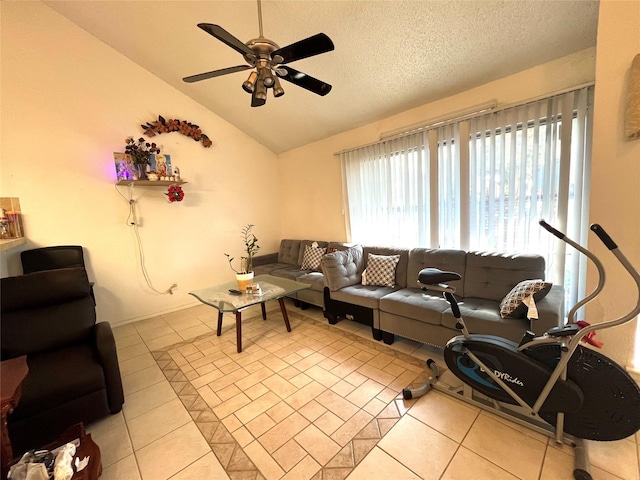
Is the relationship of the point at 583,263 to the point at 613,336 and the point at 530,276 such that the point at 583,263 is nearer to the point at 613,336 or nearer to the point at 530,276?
the point at 530,276

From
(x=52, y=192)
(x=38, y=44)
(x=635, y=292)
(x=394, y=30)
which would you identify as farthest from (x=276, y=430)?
(x=38, y=44)

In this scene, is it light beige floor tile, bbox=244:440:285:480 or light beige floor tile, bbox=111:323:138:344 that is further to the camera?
light beige floor tile, bbox=111:323:138:344

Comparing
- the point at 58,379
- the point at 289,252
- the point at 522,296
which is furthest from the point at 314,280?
the point at 58,379

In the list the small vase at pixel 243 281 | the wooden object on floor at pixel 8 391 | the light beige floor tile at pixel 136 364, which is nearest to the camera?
the wooden object on floor at pixel 8 391

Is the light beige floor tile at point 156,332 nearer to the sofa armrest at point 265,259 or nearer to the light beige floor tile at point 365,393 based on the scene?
the sofa armrest at point 265,259

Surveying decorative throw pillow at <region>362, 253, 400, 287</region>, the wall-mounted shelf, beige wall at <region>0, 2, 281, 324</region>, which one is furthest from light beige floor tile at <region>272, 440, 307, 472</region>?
the wall-mounted shelf

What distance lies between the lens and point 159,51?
10.1ft

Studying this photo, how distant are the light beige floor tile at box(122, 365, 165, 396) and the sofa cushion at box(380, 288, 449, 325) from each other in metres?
2.12

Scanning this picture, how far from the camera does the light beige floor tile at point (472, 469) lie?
1.30 meters

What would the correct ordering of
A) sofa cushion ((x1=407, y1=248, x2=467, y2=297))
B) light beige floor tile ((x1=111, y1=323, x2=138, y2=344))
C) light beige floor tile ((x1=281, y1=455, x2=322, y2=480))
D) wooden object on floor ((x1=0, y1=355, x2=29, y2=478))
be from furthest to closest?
1. light beige floor tile ((x1=111, y1=323, x2=138, y2=344))
2. sofa cushion ((x1=407, y1=248, x2=467, y2=297))
3. light beige floor tile ((x1=281, y1=455, x2=322, y2=480))
4. wooden object on floor ((x1=0, y1=355, x2=29, y2=478))

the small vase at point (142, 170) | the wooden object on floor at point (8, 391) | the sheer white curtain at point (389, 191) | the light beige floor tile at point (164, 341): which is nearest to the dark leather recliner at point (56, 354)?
the wooden object on floor at point (8, 391)

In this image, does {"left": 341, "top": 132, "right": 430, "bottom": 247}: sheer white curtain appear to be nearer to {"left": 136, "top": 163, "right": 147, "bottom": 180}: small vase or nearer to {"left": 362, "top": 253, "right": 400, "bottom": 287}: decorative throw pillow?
{"left": 362, "top": 253, "right": 400, "bottom": 287}: decorative throw pillow

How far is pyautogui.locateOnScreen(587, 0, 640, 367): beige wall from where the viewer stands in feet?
5.38

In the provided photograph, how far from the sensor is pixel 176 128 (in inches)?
148
